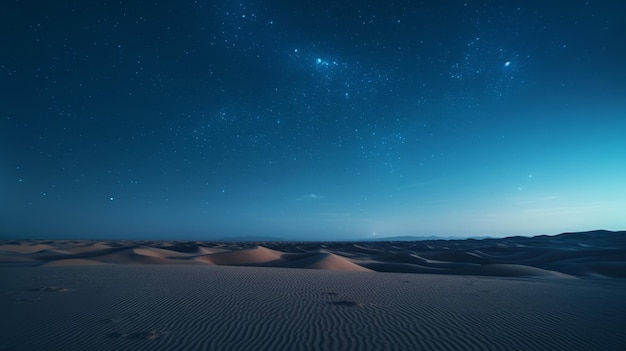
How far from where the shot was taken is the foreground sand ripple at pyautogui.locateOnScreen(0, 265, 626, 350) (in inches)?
227

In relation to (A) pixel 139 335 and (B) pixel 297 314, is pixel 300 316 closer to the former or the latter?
(B) pixel 297 314

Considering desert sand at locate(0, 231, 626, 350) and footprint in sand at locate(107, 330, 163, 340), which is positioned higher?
footprint in sand at locate(107, 330, 163, 340)

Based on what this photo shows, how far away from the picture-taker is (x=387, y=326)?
6844mm

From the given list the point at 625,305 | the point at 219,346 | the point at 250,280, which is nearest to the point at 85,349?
the point at 219,346

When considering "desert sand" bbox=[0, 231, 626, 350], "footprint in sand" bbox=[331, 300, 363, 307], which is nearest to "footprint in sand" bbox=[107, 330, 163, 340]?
"desert sand" bbox=[0, 231, 626, 350]

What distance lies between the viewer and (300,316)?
24.8 ft

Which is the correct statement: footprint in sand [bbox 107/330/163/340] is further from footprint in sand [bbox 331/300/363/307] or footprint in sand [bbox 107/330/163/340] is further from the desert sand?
footprint in sand [bbox 331/300/363/307]

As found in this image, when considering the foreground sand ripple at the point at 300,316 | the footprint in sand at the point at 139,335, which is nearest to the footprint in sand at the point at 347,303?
the foreground sand ripple at the point at 300,316

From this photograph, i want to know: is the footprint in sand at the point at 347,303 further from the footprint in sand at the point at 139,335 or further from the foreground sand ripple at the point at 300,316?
the footprint in sand at the point at 139,335

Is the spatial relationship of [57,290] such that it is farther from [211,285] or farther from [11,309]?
[211,285]

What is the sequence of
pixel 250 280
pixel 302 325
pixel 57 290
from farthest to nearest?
1. pixel 250 280
2. pixel 57 290
3. pixel 302 325

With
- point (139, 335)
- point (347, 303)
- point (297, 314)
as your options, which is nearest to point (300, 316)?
point (297, 314)

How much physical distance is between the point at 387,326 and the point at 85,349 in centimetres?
602

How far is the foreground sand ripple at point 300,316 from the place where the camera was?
578cm
